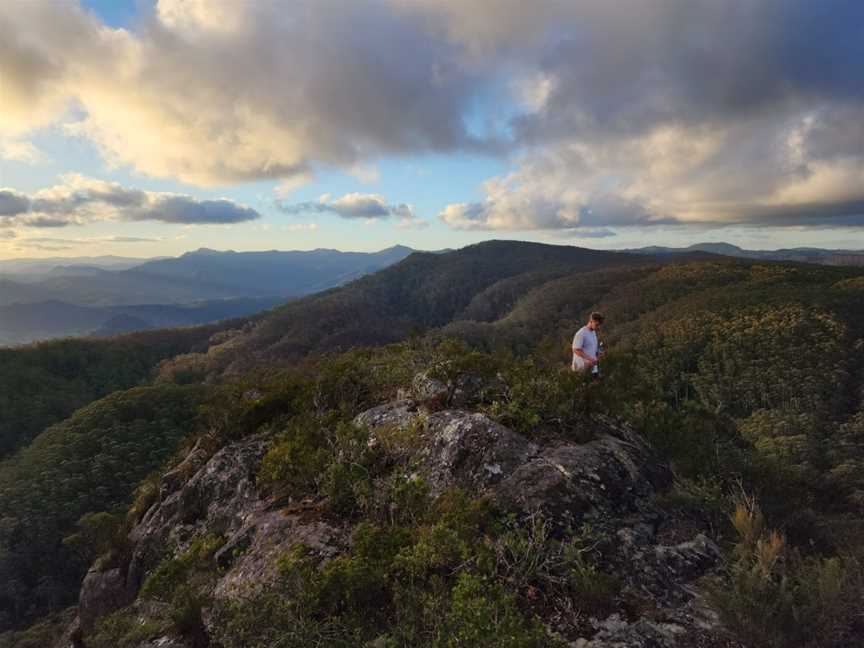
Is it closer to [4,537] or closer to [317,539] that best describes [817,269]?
[317,539]

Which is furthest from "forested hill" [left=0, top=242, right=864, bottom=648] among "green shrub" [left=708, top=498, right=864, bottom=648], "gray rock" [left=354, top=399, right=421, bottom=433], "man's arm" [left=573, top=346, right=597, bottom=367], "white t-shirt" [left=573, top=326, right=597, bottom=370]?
"man's arm" [left=573, top=346, right=597, bottom=367]

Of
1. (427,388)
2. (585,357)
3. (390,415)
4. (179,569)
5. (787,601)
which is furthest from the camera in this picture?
(585,357)

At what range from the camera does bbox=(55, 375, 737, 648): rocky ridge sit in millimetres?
6008

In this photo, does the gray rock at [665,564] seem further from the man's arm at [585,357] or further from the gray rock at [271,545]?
the man's arm at [585,357]

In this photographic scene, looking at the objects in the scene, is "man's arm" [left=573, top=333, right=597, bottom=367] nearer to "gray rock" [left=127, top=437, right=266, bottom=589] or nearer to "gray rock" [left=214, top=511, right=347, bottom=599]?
"gray rock" [left=214, top=511, right=347, bottom=599]

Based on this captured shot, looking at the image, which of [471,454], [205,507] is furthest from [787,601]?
[205,507]

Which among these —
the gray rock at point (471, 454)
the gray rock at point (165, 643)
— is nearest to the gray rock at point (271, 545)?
the gray rock at point (165, 643)

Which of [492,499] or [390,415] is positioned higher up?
[390,415]

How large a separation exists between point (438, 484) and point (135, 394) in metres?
81.3

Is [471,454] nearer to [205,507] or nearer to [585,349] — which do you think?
[585,349]

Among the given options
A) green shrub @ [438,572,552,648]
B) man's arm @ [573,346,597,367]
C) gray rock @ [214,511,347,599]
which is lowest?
gray rock @ [214,511,347,599]

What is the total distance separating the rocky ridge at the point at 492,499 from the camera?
6.01 m

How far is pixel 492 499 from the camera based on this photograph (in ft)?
24.2

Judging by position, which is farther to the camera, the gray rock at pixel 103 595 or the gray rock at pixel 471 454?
the gray rock at pixel 103 595
